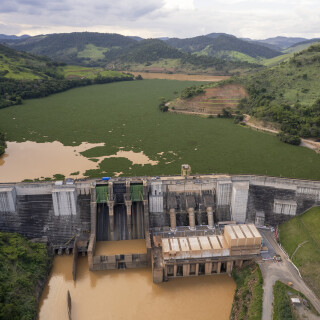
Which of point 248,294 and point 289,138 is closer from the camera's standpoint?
point 248,294

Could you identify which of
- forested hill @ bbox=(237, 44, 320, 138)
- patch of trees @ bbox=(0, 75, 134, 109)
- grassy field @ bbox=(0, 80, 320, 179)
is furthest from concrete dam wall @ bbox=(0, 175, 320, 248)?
patch of trees @ bbox=(0, 75, 134, 109)

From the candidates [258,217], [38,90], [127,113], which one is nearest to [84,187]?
[258,217]

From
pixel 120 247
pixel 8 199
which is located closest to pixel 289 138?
pixel 120 247

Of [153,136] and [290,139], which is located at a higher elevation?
Answer: [290,139]

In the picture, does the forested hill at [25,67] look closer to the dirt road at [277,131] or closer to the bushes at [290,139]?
the dirt road at [277,131]

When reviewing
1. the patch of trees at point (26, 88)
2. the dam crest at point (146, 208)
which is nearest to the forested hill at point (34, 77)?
the patch of trees at point (26, 88)

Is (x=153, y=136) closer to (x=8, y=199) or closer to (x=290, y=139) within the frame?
(x=290, y=139)

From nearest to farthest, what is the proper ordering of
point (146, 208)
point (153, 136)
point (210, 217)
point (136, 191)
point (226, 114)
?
point (146, 208) < point (210, 217) < point (136, 191) < point (153, 136) < point (226, 114)
